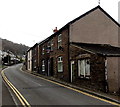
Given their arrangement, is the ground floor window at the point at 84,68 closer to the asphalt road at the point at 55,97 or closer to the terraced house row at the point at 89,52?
the terraced house row at the point at 89,52

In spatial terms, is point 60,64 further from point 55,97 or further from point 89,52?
point 55,97

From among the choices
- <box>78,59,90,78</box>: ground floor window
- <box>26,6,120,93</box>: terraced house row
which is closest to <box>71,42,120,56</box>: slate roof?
<box>26,6,120,93</box>: terraced house row

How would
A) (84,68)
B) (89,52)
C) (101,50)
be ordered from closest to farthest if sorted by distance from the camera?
(89,52)
(101,50)
(84,68)

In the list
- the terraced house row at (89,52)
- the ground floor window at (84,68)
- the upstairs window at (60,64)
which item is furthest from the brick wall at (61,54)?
the ground floor window at (84,68)

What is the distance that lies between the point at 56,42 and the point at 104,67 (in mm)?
11852

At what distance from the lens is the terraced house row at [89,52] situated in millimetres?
14059

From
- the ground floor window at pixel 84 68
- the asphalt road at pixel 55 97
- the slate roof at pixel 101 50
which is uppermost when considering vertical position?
the slate roof at pixel 101 50

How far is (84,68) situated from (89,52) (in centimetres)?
192

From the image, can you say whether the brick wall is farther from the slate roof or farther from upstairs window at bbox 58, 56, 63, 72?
the slate roof

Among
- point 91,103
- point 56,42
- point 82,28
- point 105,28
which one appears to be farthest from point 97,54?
point 56,42

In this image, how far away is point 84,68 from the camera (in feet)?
54.6

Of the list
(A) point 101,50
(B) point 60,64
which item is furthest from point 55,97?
(B) point 60,64

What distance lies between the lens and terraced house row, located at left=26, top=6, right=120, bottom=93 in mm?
14059

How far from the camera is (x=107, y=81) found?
1352cm
